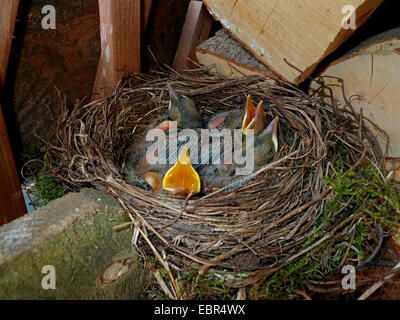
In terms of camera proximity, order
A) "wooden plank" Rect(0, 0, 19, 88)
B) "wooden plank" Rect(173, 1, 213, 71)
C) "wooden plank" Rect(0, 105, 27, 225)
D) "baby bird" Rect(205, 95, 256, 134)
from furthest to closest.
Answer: "wooden plank" Rect(173, 1, 213, 71), "baby bird" Rect(205, 95, 256, 134), "wooden plank" Rect(0, 105, 27, 225), "wooden plank" Rect(0, 0, 19, 88)

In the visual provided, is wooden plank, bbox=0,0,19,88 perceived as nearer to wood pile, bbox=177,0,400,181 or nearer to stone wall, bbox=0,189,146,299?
stone wall, bbox=0,189,146,299

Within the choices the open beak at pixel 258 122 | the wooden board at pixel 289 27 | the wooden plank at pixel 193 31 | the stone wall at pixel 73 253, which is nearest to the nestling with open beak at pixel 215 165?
the open beak at pixel 258 122

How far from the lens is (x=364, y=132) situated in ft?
5.70

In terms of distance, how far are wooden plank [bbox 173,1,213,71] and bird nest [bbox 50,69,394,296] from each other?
390 millimetres

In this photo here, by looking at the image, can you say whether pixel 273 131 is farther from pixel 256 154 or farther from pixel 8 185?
pixel 8 185

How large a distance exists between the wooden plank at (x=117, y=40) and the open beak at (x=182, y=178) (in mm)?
654

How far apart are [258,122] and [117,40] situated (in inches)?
30.6

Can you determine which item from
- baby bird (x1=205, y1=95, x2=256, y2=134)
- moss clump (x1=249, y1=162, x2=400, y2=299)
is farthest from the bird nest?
baby bird (x1=205, y1=95, x2=256, y2=134)

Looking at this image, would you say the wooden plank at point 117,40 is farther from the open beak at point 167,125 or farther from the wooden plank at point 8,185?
the wooden plank at point 8,185

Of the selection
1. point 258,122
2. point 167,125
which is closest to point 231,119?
point 258,122

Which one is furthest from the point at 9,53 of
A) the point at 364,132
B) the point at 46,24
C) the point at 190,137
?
the point at 364,132

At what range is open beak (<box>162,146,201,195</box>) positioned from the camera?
5.12 ft

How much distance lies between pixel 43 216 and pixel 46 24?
3.27 feet

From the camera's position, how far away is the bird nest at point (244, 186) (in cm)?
137
